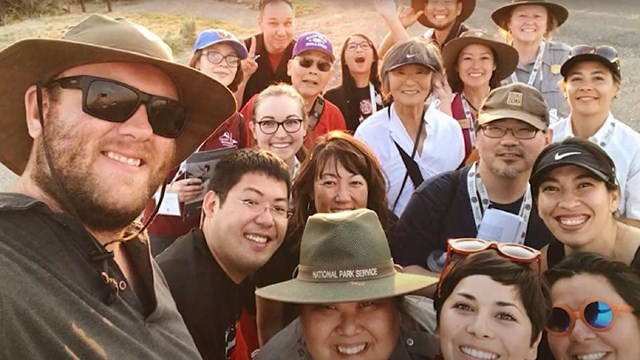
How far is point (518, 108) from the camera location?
3629 millimetres

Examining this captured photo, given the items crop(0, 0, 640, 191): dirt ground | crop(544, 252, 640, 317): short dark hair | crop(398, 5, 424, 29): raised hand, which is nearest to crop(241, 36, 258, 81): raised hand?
crop(398, 5, 424, 29): raised hand

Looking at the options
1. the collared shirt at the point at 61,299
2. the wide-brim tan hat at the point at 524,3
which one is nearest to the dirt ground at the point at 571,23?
the wide-brim tan hat at the point at 524,3

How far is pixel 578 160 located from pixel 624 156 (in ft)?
4.31

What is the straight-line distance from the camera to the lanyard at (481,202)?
3.49 m

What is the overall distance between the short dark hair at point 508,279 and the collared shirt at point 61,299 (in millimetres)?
1142

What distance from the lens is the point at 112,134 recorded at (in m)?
2.11

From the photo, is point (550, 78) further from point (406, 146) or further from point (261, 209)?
point (261, 209)

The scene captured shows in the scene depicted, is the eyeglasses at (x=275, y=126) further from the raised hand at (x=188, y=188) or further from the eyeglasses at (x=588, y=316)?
the eyeglasses at (x=588, y=316)

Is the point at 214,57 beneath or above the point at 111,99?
beneath

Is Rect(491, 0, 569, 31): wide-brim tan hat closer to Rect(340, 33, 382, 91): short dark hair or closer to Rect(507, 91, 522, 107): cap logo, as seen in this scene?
Rect(340, 33, 382, 91): short dark hair

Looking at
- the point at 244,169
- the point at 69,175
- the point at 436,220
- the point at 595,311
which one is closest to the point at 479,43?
the point at 436,220

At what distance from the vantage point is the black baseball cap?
9.72 feet

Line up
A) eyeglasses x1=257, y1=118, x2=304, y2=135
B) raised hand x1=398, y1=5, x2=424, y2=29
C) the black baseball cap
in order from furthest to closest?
raised hand x1=398, y1=5, x2=424, y2=29 → eyeglasses x1=257, y1=118, x2=304, y2=135 → the black baseball cap

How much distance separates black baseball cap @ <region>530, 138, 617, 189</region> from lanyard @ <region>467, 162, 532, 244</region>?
438mm
